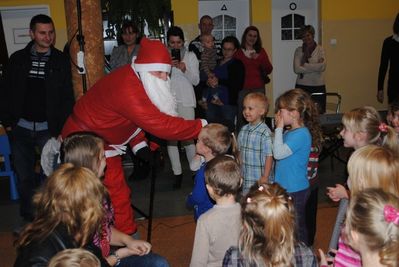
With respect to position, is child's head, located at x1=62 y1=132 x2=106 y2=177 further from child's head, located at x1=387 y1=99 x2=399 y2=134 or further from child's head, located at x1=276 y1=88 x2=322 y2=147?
child's head, located at x1=387 y1=99 x2=399 y2=134

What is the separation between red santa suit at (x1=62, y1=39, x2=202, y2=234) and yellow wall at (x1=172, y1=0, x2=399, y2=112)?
19.7 ft

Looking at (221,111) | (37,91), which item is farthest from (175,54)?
(37,91)

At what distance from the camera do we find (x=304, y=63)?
6.93 meters

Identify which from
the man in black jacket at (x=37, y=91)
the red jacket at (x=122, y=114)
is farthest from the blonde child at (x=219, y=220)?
the man in black jacket at (x=37, y=91)

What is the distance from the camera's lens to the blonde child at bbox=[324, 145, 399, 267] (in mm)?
2235

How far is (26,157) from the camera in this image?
4113mm

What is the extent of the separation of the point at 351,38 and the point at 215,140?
282 inches

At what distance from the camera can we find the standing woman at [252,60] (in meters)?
6.10

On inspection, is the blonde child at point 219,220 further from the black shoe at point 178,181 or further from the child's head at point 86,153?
the black shoe at point 178,181

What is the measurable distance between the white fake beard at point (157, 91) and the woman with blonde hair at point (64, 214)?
3.91 feet

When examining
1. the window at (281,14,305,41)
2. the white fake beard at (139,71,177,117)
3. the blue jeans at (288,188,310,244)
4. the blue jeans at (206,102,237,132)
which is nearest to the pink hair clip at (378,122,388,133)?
the blue jeans at (288,188,310,244)

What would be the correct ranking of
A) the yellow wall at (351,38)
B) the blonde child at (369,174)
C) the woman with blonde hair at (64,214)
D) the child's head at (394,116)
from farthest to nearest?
1. the yellow wall at (351,38)
2. the child's head at (394,116)
3. the blonde child at (369,174)
4. the woman with blonde hair at (64,214)

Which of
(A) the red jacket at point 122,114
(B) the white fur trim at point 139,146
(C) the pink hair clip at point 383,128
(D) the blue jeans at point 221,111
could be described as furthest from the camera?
(D) the blue jeans at point 221,111

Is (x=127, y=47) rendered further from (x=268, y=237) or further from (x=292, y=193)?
(x=268, y=237)
